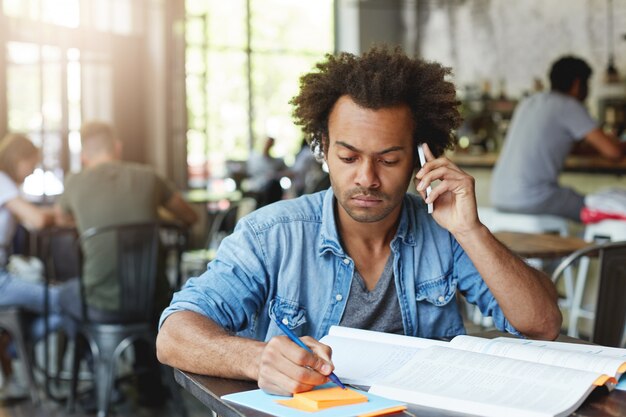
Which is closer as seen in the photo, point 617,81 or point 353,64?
point 353,64

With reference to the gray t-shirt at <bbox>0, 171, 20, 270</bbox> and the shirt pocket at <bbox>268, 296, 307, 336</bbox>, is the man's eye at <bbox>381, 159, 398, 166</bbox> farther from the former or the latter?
the gray t-shirt at <bbox>0, 171, 20, 270</bbox>

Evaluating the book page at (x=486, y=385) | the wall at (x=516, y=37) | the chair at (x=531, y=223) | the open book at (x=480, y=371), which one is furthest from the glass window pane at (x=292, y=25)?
the book page at (x=486, y=385)

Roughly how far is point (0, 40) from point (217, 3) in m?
4.03

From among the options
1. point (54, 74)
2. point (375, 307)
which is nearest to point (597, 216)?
point (375, 307)

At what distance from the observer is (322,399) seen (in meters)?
1.29

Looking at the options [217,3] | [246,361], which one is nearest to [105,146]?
[246,361]

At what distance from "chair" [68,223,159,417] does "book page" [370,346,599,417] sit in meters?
2.47

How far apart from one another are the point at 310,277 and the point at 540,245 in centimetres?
177

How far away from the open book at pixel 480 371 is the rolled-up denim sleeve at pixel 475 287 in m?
0.27

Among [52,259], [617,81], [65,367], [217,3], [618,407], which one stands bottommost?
[65,367]

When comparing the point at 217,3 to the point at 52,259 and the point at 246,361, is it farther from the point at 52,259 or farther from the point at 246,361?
the point at 246,361

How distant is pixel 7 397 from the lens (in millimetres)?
4133

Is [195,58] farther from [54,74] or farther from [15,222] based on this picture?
[15,222]

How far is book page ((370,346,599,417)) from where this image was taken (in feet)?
4.00
